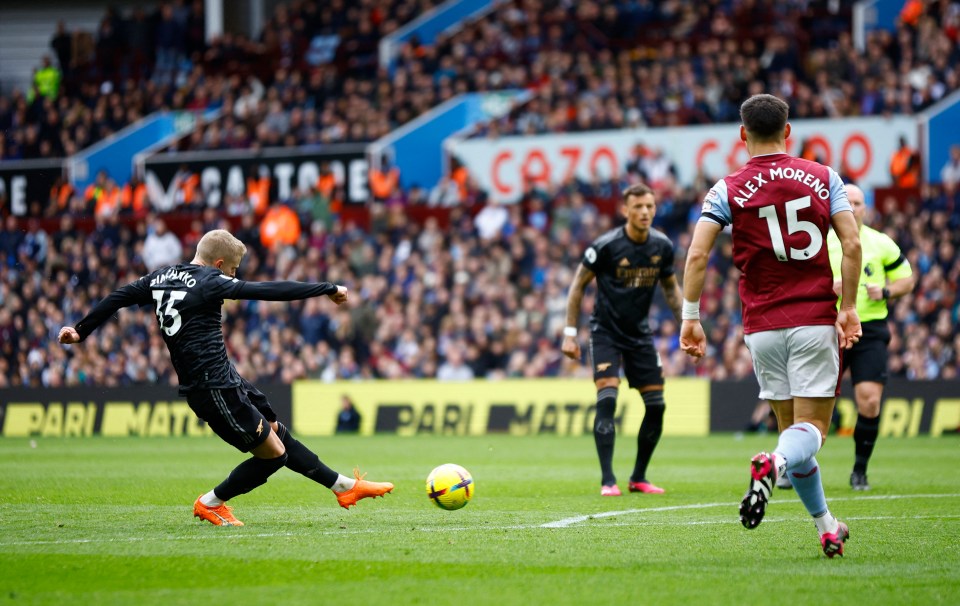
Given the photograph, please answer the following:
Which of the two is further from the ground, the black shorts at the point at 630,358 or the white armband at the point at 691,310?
the white armband at the point at 691,310

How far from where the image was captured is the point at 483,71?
31.1 metres

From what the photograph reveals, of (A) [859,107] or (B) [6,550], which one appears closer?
(B) [6,550]

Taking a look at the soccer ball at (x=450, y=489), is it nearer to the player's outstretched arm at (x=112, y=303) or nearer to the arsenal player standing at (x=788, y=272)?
the player's outstretched arm at (x=112, y=303)

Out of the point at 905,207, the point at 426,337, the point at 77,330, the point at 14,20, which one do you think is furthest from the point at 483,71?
the point at 77,330

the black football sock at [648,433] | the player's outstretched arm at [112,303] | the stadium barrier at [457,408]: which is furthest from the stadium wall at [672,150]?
the player's outstretched arm at [112,303]

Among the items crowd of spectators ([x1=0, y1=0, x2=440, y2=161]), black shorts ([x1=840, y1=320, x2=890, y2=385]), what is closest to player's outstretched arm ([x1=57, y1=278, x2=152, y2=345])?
black shorts ([x1=840, y1=320, x2=890, y2=385])

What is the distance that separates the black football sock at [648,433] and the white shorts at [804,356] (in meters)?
4.30

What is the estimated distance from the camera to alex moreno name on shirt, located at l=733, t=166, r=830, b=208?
23.7 feet

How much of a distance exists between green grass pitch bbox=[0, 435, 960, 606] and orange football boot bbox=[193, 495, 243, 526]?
9 cm

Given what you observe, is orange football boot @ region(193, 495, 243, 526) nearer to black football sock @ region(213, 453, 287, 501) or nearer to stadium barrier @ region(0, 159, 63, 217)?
black football sock @ region(213, 453, 287, 501)

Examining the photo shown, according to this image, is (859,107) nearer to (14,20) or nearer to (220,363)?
(220,363)

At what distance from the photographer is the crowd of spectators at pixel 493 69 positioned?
25891 mm

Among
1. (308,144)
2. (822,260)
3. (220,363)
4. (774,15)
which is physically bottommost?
(220,363)

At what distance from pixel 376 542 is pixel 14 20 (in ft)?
130
